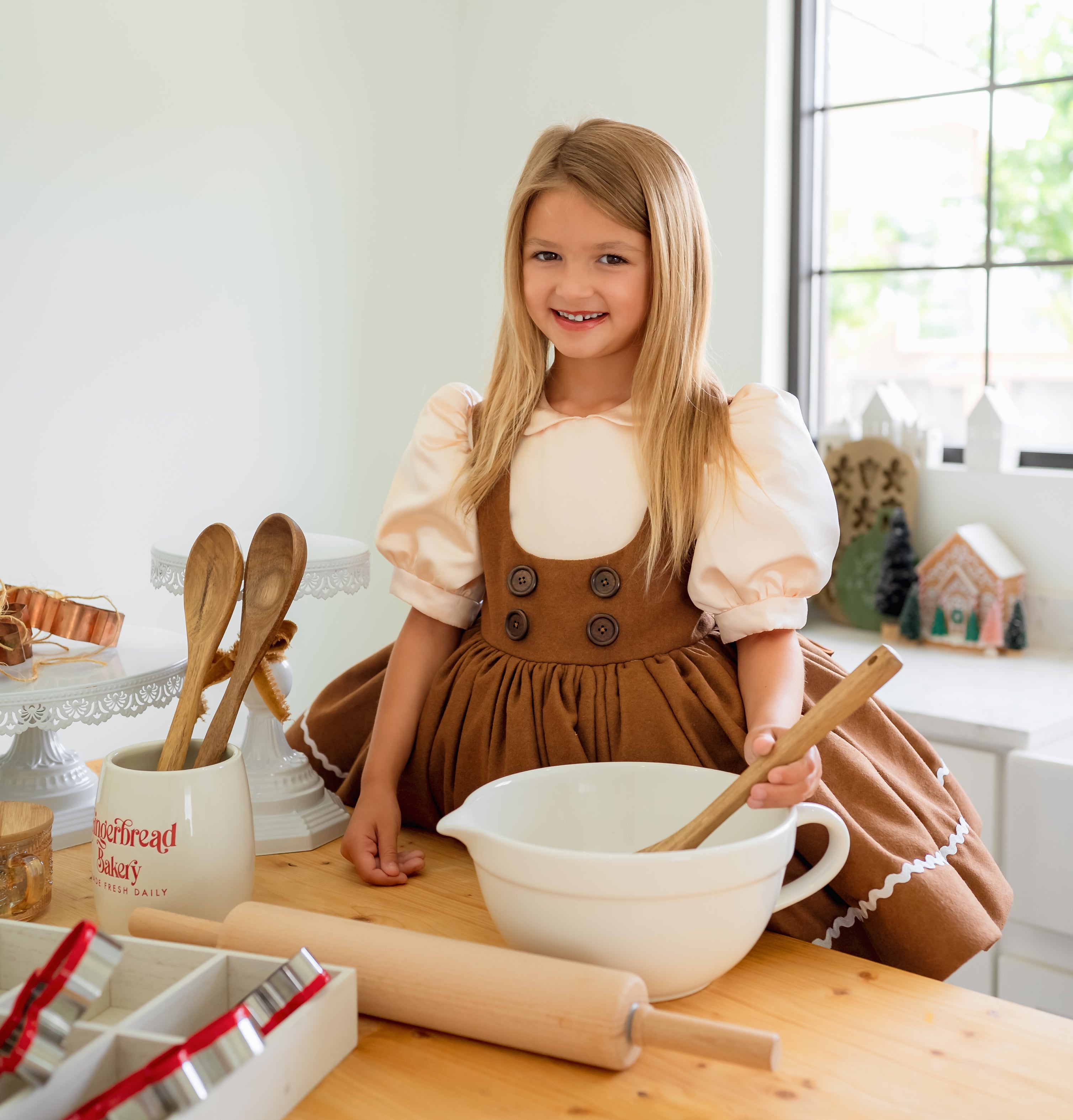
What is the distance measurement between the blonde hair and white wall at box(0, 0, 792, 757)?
102 cm

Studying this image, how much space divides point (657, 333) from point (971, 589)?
1.19 metres

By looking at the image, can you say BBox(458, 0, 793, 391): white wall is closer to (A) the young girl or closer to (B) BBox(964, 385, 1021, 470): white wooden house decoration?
(B) BBox(964, 385, 1021, 470): white wooden house decoration

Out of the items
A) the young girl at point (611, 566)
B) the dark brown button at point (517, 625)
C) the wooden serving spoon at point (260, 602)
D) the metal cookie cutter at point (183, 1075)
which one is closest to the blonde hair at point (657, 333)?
the young girl at point (611, 566)

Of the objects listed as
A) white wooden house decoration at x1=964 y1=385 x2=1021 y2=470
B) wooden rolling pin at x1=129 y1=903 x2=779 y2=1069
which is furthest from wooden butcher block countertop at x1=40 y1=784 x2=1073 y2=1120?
white wooden house decoration at x1=964 y1=385 x2=1021 y2=470

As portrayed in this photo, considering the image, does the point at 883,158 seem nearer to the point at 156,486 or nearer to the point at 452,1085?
the point at 156,486

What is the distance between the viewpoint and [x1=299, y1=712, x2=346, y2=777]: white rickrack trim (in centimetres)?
100

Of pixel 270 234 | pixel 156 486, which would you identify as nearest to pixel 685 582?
pixel 156 486

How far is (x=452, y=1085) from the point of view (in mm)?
531

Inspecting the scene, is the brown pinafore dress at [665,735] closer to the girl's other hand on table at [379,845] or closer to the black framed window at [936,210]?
the girl's other hand on table at [379,845]

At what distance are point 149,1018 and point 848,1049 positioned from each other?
34 cm

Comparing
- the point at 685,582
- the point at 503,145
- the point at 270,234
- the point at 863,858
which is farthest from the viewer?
the point at 503,145

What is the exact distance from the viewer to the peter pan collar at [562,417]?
0.94m

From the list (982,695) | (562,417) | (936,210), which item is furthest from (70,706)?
(936,210)

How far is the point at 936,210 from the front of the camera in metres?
2.06
